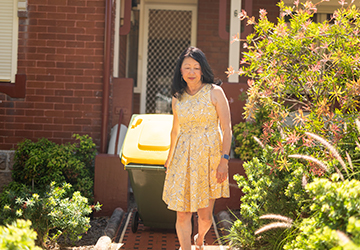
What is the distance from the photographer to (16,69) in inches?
219

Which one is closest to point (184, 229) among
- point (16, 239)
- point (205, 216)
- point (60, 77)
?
point (205, 216)

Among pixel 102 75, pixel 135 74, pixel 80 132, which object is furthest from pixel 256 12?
pixel 80 132

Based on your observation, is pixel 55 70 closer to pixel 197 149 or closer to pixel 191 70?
pixel 191 70

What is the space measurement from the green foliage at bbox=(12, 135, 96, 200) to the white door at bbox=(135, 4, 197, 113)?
2.68m

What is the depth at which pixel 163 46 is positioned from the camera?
7.83 m

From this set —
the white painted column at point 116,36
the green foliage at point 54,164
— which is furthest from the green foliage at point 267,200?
the white painted column at point 116,36

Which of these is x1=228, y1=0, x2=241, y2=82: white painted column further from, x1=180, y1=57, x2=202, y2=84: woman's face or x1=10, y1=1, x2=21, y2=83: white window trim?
x1=10, y1=1, x2=21, y2=83: white window trim

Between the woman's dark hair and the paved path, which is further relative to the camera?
the paved path

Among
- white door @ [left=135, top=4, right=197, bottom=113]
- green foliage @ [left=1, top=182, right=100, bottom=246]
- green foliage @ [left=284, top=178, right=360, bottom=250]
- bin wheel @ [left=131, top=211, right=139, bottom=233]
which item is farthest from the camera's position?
white door @ [left=135, top=4, right=197, bottom=113]

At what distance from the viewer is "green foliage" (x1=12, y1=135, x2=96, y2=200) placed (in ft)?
15.3

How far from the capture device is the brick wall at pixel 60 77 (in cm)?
555

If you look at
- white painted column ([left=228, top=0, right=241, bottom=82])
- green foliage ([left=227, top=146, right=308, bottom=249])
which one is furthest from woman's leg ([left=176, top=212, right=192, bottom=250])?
white painted column ([left=228, top=0, right=241, bottom=82])

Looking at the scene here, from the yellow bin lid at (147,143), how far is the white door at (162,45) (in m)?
3.64

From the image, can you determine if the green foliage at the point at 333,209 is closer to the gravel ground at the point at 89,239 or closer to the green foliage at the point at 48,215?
the green foliage at the point at 48,215
